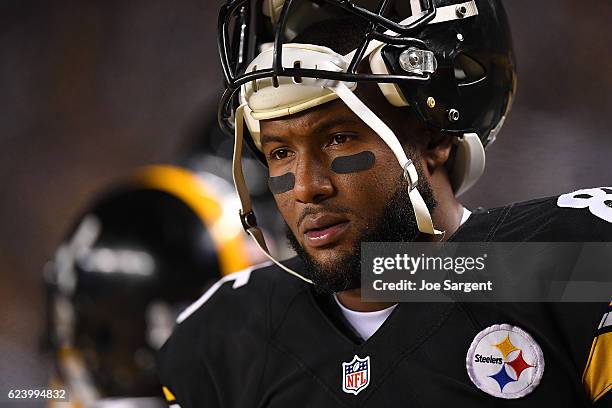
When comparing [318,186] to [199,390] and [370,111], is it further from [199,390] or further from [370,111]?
[199,390]

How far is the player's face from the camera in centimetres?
95

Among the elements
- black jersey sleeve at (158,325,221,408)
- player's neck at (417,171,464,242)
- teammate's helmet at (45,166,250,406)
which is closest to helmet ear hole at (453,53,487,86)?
player's neck at (417,171,464,242)

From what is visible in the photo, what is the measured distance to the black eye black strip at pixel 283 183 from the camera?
38.5 inches

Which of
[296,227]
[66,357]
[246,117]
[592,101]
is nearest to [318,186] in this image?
[296,227]

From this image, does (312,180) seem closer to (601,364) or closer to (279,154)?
(279,154)

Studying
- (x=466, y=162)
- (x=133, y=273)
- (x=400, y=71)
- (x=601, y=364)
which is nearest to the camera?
(x=601, y=364)

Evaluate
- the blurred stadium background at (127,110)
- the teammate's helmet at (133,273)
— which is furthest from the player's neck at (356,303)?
the teammate's helmet at (133,273)

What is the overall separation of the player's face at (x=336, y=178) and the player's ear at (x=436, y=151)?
0.23 feet

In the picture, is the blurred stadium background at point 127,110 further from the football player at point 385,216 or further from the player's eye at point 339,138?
the player's eye at point 339,138

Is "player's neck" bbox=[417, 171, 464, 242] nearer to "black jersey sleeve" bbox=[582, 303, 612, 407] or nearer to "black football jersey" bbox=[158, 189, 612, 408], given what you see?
"black football jersey" bbox=[158, 189, 612, 408]

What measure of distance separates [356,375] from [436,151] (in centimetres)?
30

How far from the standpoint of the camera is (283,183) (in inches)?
38.9

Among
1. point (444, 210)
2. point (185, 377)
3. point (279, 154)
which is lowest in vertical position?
point (185, 377)

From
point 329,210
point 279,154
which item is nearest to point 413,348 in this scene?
point 329,210
